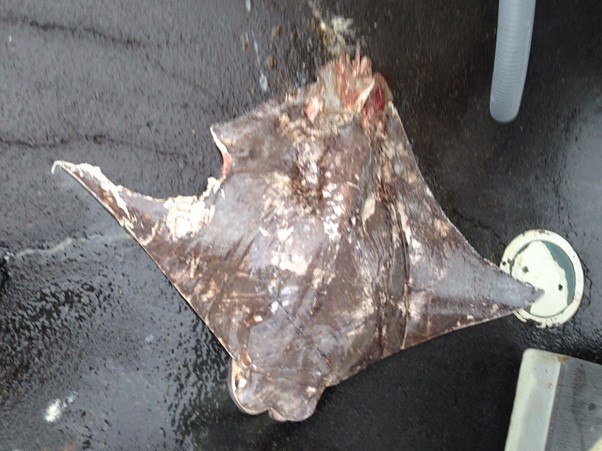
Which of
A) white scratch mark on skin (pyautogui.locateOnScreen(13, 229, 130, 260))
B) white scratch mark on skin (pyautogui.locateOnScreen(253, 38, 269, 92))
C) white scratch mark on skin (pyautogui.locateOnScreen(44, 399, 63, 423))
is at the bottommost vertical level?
white scratch mark on skin (pyautogui.locateOnScreen(44, 399, 63, 423))

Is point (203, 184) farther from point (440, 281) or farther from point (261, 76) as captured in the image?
point (440, 281)

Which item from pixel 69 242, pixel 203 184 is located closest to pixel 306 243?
pixel 203 184

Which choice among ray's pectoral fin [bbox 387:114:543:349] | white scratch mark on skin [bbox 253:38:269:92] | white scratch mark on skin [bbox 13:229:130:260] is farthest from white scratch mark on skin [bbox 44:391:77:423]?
white scratch mark on skin [bbox 253:38:269:92]

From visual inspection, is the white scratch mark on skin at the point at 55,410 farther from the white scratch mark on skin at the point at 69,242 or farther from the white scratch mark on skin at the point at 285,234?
the white scratch mark on skin at the point at 285,234

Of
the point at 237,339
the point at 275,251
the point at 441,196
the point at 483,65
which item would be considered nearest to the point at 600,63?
the point at 483,65

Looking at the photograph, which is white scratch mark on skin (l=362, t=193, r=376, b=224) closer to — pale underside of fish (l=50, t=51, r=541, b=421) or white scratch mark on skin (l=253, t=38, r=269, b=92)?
pale underside of fish (l=50, t=51, r=541, b=421)

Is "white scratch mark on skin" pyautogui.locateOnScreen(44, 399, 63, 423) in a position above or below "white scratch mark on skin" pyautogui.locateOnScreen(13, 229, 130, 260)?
below
